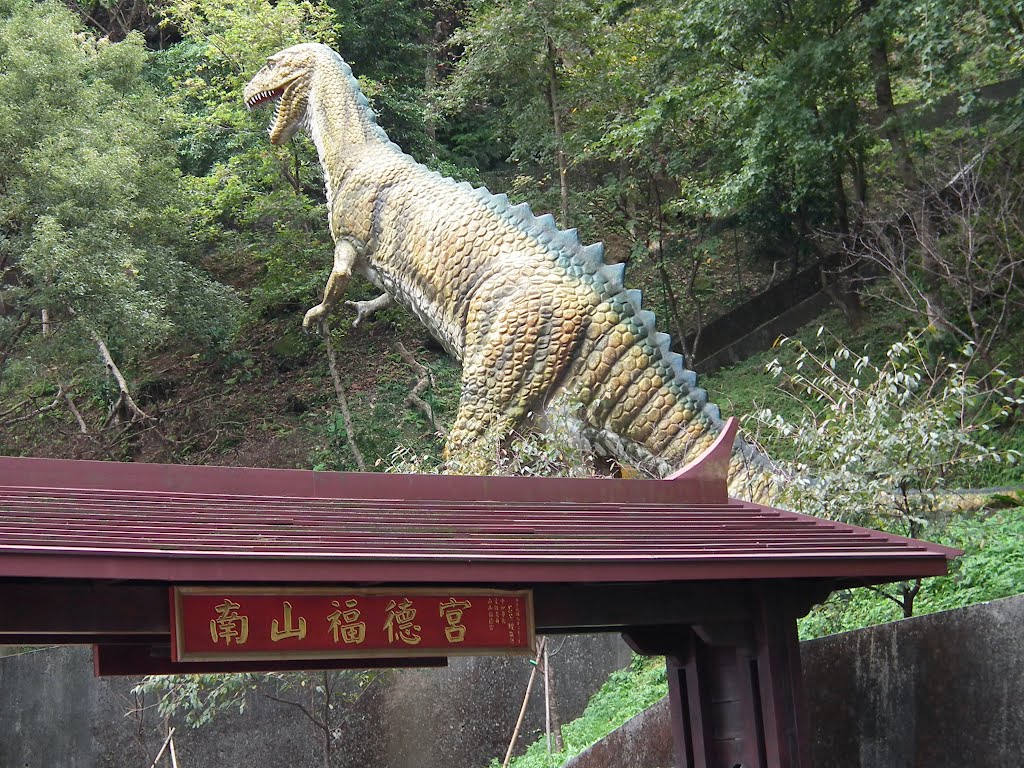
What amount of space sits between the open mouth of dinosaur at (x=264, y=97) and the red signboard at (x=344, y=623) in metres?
7.75

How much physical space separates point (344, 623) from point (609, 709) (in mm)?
5490

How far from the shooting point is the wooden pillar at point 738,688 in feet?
17.3

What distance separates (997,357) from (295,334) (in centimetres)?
1115

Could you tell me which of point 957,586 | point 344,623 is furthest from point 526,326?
point 344,623

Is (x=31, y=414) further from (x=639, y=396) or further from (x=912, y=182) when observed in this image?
(x=912, y=182)

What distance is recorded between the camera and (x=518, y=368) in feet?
28.5

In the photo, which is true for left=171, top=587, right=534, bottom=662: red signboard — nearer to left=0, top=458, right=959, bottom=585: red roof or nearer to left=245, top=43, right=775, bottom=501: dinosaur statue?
left=0, top=458, right=959, bottom=585: red roof

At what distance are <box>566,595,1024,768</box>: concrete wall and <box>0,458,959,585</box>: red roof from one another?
0.79m

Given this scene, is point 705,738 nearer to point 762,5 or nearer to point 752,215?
point 762,5

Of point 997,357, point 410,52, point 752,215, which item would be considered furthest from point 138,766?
point 410,52

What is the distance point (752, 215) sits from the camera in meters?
17.7

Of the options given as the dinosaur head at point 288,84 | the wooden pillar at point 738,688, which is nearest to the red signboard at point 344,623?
the wooden pillar at point 738,688

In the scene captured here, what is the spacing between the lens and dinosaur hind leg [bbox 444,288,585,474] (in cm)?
866

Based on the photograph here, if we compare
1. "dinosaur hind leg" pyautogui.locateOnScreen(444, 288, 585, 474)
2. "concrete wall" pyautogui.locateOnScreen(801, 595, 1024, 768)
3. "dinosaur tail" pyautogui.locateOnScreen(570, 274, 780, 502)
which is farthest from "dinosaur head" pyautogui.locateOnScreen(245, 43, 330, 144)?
"concrete wall" pyautogui.locateOnScreen(801, 595, 1024, 768)
